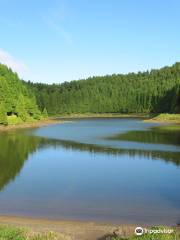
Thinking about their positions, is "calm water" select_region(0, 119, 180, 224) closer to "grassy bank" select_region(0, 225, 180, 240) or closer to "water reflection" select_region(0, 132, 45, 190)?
"water reflection" select_region(0, 132, 45, 190)

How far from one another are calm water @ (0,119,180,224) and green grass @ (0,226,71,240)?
22.4 ft

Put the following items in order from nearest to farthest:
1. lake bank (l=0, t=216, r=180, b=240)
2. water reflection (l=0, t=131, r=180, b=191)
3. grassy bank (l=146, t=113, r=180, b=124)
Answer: lake bank (l=0, t=216, r=180, b=240) < water reflection (l=0, t=131, r=180, b=191) < grassy bank (l=146, t=113, r=180, b=124)

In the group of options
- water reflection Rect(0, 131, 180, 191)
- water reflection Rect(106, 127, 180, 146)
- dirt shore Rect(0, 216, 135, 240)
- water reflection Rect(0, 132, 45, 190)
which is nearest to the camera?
dirt shore Rect(0, 216, 135, 240)

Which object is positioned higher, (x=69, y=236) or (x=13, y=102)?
(x=13, y=102)

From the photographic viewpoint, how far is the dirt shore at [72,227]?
21766 mm

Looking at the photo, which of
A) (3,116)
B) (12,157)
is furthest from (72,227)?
(3,116)

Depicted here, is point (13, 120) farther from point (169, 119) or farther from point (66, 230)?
point (66, 230)

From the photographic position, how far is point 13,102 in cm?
Result: 13150

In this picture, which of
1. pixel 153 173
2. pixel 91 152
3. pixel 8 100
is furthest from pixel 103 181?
pixel 8 100

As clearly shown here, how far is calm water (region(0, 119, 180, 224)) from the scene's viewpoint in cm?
2912

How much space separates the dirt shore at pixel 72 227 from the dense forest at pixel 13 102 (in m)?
93.1

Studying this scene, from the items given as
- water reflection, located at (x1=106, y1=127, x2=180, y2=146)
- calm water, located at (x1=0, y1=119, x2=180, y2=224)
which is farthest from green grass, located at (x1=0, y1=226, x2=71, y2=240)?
water reflection, located at (x1=106, y1=127, x2=180, y2=146)

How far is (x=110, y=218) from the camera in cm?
2731

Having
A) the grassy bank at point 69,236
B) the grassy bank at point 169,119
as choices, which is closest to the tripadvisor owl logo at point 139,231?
the grassy bank at point 69,236
